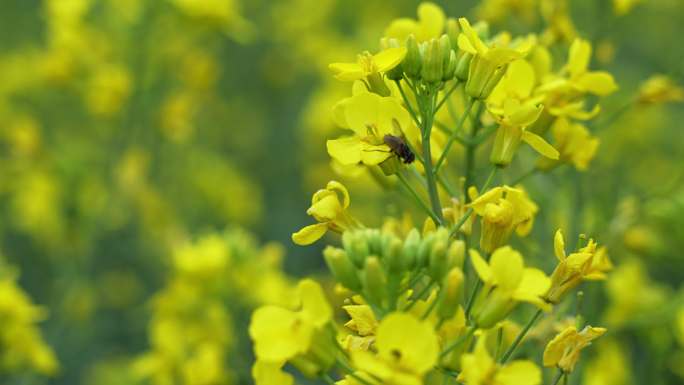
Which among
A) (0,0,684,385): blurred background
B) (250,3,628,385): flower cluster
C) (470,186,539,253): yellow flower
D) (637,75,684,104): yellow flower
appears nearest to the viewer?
(250,3,628,385): flower cluster

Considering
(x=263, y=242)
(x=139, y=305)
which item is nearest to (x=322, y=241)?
(x=263, y=242)

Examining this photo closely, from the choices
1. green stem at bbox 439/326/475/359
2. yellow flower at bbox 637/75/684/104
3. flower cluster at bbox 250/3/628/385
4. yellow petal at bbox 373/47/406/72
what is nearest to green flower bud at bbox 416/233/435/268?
flower cluster at bbox 250/3/628/385

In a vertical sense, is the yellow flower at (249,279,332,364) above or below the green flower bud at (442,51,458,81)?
below

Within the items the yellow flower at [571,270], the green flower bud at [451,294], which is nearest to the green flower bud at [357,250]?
the green flower bud at [451,294]

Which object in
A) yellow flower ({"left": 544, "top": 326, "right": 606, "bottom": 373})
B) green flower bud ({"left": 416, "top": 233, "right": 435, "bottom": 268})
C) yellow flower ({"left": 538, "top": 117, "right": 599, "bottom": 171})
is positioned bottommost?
yellow flower ({"left": 544, "top": 326, "right": 606, "bottom": 373})

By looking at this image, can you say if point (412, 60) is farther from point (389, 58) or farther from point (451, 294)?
point (451, 294)

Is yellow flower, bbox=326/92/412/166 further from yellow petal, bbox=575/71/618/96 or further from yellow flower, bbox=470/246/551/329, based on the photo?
yellow petal, bbox=575/71/618/96

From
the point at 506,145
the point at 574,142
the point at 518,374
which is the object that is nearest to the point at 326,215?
the point at 506,145

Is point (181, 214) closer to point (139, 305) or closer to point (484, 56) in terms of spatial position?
point (139, 305)
